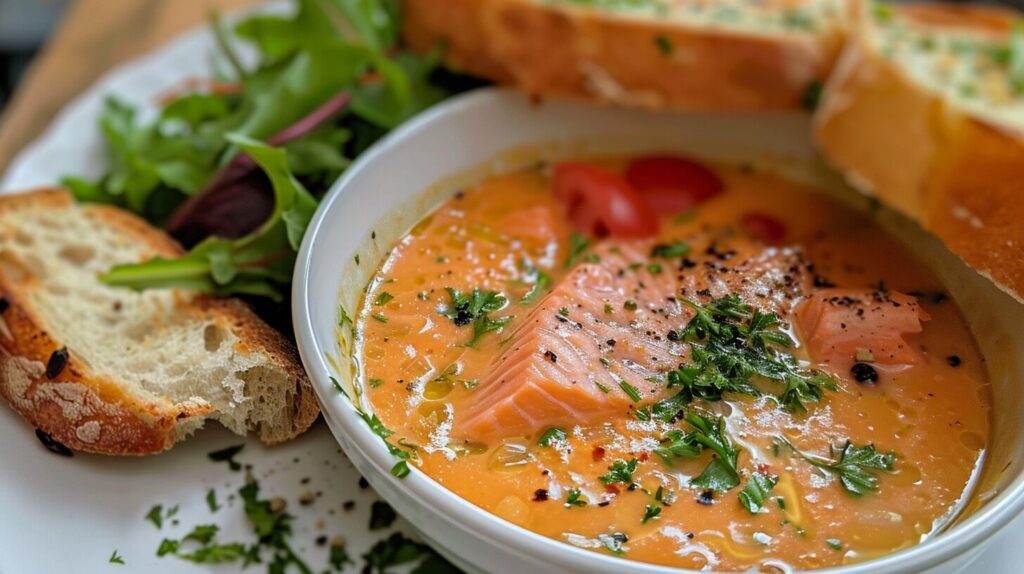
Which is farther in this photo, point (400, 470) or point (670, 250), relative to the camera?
point (670, 250)

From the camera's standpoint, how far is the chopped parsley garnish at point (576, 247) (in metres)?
2.61

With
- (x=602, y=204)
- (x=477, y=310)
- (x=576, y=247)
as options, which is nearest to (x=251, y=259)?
(x=477, y=310)

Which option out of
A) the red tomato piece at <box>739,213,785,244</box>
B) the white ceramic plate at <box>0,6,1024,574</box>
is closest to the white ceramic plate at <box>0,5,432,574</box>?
the white ceramic plate at <box>0,6,1024,574</box>

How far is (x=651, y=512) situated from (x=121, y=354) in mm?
1413

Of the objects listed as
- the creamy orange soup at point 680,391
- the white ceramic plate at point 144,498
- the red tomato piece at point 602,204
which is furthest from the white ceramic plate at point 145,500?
the red tomato piece at point 602,204

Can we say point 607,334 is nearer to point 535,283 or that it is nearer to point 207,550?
point 535,283

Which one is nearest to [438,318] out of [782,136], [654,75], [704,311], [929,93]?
[704,311]

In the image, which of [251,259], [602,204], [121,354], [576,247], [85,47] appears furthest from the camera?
[85,47]

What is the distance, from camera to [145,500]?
215 cm

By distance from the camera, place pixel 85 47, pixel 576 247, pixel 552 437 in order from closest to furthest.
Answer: pixel 552 437
pixel 576 247
pixel 85 47

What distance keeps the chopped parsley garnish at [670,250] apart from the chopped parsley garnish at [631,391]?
0.65m

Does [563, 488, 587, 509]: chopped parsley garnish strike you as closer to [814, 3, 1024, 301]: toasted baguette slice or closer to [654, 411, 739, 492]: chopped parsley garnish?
[654, 411, 739, 492]: chopped parsley garnish

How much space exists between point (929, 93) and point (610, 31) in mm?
979

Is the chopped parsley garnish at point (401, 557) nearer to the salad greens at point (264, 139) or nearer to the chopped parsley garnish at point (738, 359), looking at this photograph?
the chopped parsley garnish at point (738, 359)
